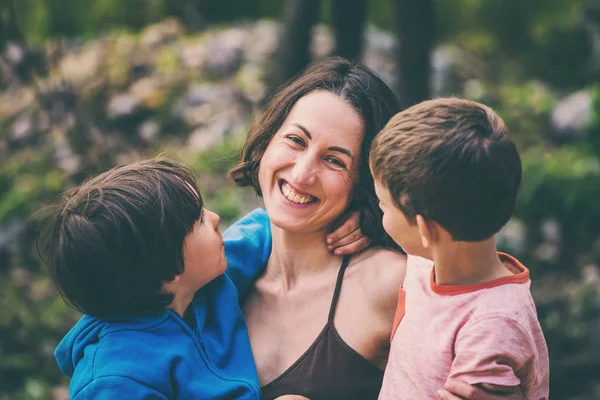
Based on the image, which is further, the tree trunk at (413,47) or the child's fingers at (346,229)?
the tree trunk at (413,47)

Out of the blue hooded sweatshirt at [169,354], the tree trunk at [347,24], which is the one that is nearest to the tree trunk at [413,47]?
the tree trunk at [347,24]

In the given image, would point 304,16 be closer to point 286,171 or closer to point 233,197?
point 233,197

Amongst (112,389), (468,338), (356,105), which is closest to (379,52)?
(356,105)

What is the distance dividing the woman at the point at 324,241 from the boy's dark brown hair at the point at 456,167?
496mm

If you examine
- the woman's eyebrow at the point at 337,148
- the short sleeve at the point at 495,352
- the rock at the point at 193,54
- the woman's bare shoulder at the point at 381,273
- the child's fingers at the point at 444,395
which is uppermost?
the woman's eyebrow at the point at 337,148

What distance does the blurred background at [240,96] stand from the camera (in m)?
4.95

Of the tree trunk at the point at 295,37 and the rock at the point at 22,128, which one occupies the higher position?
the tree trunk at the point at 295,37

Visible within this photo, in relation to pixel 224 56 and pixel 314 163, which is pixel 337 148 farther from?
pixel 224 56

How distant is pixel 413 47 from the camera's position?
470cm

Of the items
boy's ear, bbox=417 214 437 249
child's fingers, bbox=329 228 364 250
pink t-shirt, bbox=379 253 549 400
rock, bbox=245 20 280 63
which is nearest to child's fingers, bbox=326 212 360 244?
child's fingers, bbox=329 228 364 250

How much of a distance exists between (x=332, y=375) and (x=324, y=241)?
16.3 inches

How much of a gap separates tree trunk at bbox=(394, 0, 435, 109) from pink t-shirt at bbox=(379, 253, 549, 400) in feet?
9.34

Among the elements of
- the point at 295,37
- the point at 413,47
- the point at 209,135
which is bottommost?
the point at 209,135

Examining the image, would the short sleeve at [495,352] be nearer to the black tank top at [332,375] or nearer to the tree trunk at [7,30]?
the black tank top at [332,375]
